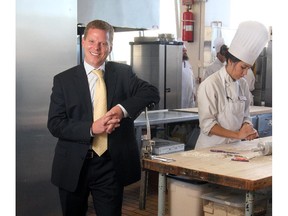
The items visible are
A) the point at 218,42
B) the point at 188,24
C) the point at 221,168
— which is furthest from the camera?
the point at 188,24

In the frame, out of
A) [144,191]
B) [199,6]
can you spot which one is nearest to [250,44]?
[144,191]

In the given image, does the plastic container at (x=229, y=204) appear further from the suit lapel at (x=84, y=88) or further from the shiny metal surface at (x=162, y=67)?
the shiny metal surface at (x=162, y=67)

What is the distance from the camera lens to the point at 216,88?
10.0 ft

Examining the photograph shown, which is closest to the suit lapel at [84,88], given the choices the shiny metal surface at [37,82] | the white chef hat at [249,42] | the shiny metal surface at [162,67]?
the shiny metal surface at [37,82]

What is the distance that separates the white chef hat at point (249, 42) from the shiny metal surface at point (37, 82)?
1.25 metres

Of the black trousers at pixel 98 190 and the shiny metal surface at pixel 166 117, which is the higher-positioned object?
the shiny metal surface at pixel 166 117

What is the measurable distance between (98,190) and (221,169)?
0.66 meters

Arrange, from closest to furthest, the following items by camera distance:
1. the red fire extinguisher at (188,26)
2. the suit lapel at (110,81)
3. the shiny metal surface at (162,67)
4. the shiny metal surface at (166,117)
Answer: the suit lapel at (110,81)
the shiny metal surface at (166,117)
the shiny metal surface at (162,67)
the red fire extinguisher at (188,26)

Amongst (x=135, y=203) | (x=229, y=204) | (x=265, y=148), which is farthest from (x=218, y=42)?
(x=229, y=204)

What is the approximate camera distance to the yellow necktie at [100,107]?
2.20 meters

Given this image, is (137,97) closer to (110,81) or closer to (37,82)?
(110,81)

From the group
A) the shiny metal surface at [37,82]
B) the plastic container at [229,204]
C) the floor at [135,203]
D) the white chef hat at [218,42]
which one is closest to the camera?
the plastic container at [229,204]

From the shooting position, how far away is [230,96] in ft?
10.3
